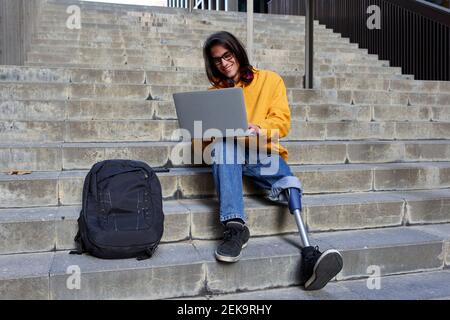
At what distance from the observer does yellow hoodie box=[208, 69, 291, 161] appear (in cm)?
240

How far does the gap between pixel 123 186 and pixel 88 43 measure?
3706mm

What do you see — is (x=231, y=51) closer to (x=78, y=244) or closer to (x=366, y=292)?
(x=78, y=244)

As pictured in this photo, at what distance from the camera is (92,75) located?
3953 millimetres

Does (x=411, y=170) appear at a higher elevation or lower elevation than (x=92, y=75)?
lower

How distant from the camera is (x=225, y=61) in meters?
2.49

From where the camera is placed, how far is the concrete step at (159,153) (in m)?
2.71

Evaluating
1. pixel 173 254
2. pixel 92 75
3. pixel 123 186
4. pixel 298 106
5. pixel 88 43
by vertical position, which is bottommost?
pixel 173 254

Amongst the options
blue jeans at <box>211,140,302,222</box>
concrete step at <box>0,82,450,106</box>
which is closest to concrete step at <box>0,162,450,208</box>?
blue jeans at <box>211,140,302,222</box>

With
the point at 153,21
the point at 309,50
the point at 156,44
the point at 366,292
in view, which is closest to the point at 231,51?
the point at 366,292

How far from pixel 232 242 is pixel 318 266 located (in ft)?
1.37

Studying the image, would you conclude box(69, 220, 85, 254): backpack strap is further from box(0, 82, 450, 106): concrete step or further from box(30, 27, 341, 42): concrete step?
box(30, 27, 341, 42): concrete step
